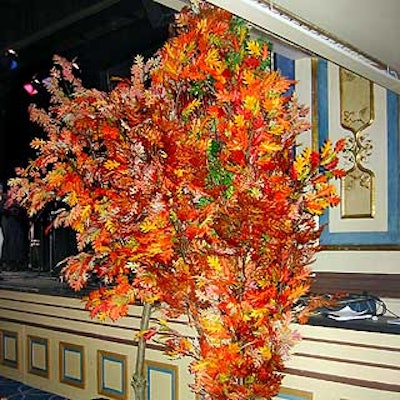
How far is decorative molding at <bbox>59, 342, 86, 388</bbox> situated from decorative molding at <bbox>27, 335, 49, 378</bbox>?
0.20 meters

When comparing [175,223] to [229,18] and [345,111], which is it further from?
[345,111]

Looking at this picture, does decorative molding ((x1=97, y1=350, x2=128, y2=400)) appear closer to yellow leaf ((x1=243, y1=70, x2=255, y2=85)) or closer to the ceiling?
the ceiling

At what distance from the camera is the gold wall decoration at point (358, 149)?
349 centimetres

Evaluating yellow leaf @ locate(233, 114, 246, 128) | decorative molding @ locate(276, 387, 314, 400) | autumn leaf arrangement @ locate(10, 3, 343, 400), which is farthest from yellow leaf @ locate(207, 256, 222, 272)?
decorative molding @ locate(276, 387, 314, 400)

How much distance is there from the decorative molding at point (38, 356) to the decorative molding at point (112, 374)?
0.69 m

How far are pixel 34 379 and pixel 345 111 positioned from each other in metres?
2.81

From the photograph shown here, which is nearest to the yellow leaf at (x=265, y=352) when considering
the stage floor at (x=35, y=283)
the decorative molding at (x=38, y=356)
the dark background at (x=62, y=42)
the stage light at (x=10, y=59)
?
the stage floor at (x=35, y=283)

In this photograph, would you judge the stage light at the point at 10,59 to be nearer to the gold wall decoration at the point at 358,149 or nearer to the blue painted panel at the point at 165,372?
the gold wall decoration at the point at 358,149

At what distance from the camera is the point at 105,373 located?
3.68 metres

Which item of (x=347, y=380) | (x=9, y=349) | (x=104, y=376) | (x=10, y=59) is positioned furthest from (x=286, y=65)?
(x=10, y=59)

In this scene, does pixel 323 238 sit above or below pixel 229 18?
below

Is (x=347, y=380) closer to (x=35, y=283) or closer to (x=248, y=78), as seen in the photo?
(x=248, y=78)

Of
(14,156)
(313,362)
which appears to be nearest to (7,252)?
(14,156)

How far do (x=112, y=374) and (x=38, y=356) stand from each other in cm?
96
